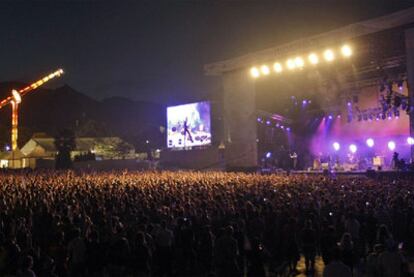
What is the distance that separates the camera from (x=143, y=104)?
388 ft

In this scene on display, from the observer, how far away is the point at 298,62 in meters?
25.9

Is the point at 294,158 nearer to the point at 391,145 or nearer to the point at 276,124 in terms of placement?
the point at 276,124

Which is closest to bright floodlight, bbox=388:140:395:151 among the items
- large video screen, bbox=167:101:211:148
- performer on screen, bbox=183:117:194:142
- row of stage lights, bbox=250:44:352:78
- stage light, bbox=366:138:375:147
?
stage light, bbox=366:138:375:147

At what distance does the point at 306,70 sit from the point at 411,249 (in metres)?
19.0

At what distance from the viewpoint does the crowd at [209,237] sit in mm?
7020

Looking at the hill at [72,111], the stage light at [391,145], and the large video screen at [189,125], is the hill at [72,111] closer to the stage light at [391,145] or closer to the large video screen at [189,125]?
the large video screen at [189,125]

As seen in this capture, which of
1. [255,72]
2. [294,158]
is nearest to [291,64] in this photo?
[255,72]

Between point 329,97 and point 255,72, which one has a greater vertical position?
point 255,72

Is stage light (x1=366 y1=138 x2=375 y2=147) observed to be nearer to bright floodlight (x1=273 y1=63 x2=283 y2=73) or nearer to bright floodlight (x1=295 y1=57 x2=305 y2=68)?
bright floodlight (x1=273 y1=63 x2=283 y2=73)

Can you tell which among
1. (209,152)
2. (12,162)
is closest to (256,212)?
(209,152)

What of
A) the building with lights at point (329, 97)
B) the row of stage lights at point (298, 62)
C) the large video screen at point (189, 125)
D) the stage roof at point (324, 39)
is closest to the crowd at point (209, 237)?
the stage roof at point (324, 39)

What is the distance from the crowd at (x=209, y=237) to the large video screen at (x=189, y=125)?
97.8 feet

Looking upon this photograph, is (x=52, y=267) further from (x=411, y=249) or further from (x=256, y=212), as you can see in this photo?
(x=411, y=249)

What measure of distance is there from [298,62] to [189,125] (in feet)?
63.6
